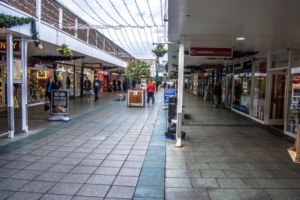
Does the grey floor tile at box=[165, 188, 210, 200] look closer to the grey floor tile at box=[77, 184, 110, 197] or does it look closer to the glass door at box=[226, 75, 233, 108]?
the grey floor tile at box=[77, 184, 110, 197]

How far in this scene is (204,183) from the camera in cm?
361

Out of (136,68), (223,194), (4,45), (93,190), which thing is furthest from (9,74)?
(136,68)

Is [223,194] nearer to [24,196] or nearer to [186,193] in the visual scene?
[186,193]

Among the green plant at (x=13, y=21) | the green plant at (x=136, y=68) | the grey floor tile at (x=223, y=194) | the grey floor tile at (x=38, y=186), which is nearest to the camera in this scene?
the grey floor tile at (x=223, y=194)

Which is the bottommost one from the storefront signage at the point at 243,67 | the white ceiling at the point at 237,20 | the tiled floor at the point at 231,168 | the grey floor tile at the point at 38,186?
the grey floor tile at the point at 38,186

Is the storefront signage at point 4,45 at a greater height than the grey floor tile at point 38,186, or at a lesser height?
greater

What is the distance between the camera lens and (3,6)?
5.67 m

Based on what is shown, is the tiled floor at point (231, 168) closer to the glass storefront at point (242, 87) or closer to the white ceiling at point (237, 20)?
the white ceiling at point (237, 20)

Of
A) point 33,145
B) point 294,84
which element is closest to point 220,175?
point 33,145

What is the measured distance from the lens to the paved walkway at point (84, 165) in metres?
3.28

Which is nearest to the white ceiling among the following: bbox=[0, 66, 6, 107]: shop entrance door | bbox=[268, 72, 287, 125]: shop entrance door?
bbox=[268, 72, 287, 125]: shop entrance door

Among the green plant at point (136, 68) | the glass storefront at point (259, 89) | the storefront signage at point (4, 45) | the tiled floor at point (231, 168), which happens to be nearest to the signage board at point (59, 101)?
the storefront signage at point (4, 45)

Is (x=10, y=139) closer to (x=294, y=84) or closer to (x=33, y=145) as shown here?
(x=33, y=145)

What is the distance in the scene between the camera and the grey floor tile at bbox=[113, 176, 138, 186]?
3525 mm
